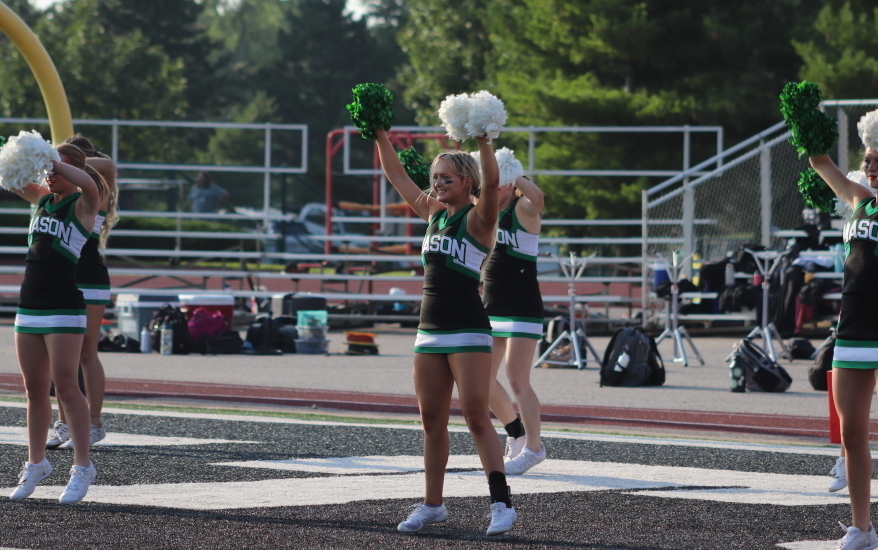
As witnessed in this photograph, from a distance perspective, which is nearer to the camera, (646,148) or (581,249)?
(581,249)

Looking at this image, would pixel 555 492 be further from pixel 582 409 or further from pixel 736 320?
pixel 736 320

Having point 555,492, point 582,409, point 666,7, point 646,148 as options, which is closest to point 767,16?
point 666,7

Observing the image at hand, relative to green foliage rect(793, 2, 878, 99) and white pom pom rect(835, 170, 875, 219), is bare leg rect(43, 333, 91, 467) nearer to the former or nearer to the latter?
white pom pom rect(835, 170, 875, 219)

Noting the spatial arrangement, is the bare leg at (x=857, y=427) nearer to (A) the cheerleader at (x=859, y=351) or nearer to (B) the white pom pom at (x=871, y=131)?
(A) the cheerleader at (x=859, y=351)

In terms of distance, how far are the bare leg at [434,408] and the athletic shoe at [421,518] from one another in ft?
0.12

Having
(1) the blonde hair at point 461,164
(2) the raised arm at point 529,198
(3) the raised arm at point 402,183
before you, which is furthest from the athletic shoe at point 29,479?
(2) the raised arm at point 529,198

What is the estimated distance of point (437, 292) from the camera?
5.50 m

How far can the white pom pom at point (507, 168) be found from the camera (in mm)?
7094

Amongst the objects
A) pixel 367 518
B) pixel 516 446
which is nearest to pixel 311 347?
pixel 516 446

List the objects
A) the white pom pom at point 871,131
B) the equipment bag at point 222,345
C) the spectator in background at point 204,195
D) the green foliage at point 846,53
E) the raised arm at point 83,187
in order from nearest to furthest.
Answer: the white pom pom at point 871,131
the raised arm at point 83,187
the equipment bag at point 222,345
the spectator in background at point 204,195
the green foliage at point 846,53

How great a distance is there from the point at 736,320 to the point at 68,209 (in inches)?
511

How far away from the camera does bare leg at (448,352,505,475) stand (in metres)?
5.41

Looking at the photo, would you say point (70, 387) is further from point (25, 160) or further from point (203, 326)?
point (203, 326)

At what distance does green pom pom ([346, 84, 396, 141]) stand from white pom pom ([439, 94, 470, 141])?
1.67 feet
